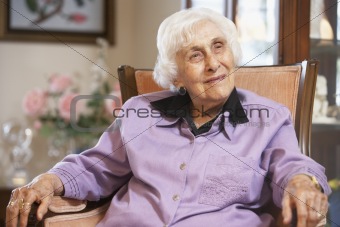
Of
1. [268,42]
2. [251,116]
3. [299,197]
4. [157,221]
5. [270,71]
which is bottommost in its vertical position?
[157,221]

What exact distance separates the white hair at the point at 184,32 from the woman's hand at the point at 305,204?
0.52 m

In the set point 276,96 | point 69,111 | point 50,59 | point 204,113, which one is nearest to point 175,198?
point 204,113

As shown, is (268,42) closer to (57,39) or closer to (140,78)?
(140,78)

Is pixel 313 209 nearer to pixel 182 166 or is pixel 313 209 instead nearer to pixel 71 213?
pixel 182 166

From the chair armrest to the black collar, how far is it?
0.35 m

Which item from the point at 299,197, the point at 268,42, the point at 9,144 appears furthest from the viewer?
the point at 9,144

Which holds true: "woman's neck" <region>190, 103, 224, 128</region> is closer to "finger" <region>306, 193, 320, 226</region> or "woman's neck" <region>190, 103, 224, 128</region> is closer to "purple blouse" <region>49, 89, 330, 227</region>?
"purple blouse" <region>49, 89, 330, 227</region>

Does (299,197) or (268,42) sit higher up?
(268,42)

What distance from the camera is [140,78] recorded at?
6.80 ft

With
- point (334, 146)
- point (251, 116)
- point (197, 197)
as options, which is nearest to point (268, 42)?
point (334, 146)

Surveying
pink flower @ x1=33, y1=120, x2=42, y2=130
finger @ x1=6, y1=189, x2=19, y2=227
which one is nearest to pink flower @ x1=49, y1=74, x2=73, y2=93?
pink flower @ x1=33, y1=120, x2=42, y2=130

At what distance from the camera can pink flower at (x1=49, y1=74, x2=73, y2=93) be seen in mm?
3367

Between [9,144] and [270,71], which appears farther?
[9,144]

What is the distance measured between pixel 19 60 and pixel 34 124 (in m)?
0.42
